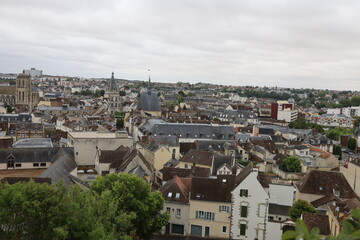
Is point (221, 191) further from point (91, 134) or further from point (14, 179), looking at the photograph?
point (91, 134)

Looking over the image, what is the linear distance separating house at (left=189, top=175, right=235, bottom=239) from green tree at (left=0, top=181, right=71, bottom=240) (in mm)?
14826

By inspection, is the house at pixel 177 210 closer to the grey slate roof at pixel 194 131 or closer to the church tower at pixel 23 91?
the grey slate roof at pixel 194 131

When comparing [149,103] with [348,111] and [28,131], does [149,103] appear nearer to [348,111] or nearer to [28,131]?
[28,131]

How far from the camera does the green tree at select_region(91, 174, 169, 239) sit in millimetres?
26188

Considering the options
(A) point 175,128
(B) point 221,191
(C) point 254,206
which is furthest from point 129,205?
(A) point 175,128

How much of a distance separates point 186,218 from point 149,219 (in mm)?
5325

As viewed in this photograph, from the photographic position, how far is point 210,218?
30.9 meters

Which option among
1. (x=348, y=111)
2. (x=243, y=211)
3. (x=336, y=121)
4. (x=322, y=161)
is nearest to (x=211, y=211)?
(x=243, y=211)

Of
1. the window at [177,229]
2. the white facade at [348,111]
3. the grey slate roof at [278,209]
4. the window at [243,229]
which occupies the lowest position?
the window at [177,229]

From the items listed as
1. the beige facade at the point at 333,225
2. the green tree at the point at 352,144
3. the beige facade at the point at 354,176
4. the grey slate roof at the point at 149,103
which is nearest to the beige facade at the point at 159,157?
the beige facade at the point at 354,176

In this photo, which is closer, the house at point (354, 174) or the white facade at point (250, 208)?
the white facade at point (250, 208)

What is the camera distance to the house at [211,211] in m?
30.7

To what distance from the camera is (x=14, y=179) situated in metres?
29.0

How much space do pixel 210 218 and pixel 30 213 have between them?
17.1m
